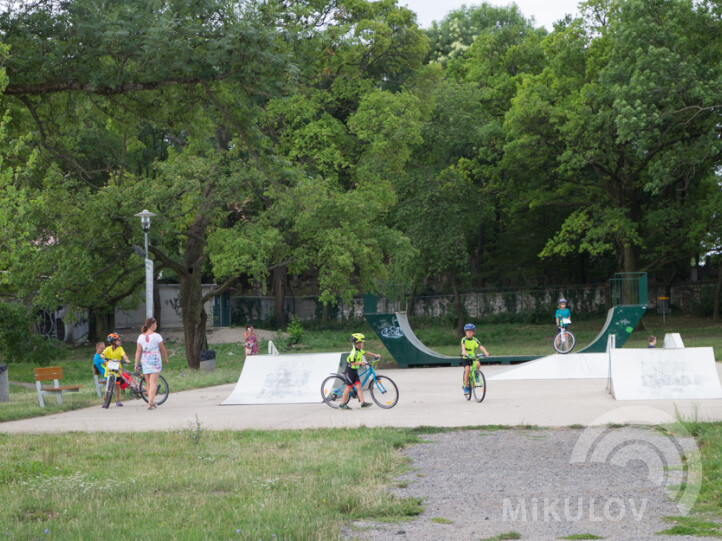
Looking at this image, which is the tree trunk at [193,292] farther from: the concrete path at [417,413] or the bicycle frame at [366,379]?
the bicycle frame at [366,379]

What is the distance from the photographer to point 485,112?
42.0 metres

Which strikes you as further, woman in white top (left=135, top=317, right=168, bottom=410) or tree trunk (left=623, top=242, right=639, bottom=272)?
tree trunk (left=623, top=242, right=639, bottom=272)

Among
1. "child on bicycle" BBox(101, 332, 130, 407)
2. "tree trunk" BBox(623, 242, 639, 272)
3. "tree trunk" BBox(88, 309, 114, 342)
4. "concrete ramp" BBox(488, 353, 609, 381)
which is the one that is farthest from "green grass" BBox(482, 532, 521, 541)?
"tree trunk" BBox(88, 309, 114, 342)

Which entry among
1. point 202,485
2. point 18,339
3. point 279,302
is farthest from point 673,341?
point 279,302

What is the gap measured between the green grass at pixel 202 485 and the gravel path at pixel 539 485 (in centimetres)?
33

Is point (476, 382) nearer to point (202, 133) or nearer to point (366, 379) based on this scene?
point (366, 379)

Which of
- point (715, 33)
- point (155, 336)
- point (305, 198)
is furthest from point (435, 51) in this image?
point (155, 336)

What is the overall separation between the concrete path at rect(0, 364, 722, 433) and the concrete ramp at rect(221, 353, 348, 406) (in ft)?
1.87

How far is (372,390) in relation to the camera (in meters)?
14.5

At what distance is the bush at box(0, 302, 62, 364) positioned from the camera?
30.8 m

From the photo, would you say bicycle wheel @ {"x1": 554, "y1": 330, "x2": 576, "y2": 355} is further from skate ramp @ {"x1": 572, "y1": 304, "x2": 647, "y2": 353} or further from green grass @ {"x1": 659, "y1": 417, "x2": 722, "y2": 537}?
green grass @ {"x1": 659, "y1": 417, "x2": 722, "y2": 537}

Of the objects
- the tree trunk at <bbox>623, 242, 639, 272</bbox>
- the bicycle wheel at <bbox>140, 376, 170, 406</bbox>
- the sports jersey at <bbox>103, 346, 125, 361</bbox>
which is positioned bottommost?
the bicycle wheel at <bbox>140, 376, 170, 406</bbox>

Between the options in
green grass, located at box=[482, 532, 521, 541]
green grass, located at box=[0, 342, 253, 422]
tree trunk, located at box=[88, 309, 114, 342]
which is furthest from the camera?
tree trunk, located at box=[88, 309, 114, 342]

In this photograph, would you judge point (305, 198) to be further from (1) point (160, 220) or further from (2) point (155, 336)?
(2) point (155, 336)
